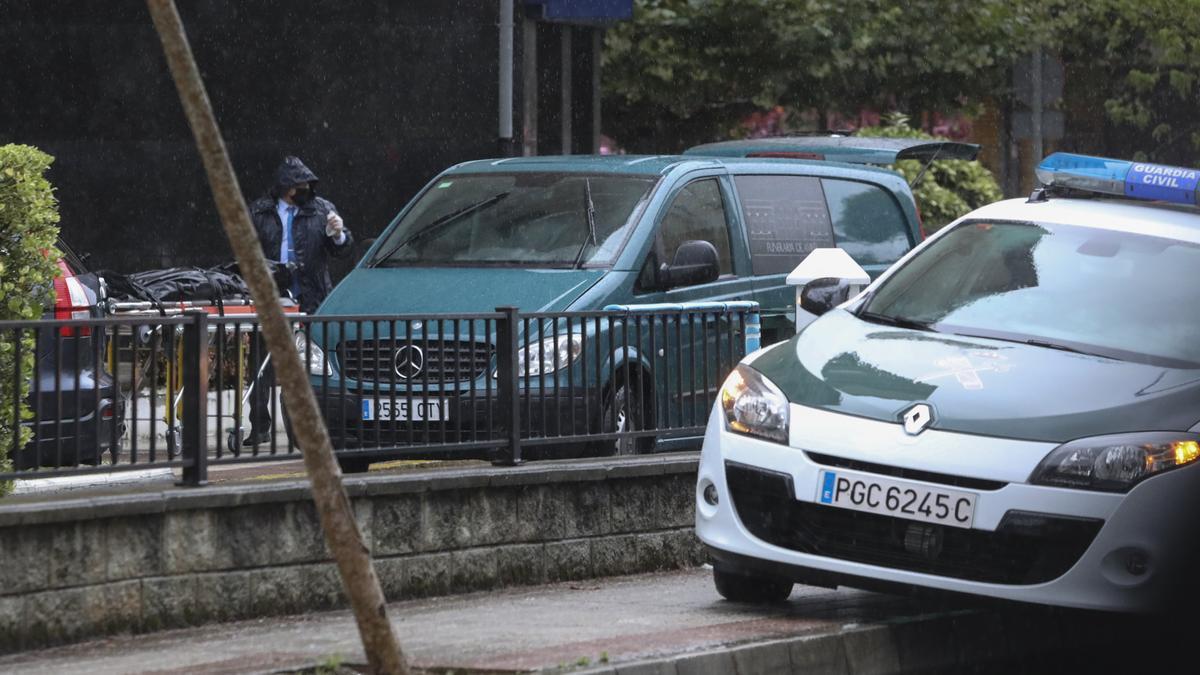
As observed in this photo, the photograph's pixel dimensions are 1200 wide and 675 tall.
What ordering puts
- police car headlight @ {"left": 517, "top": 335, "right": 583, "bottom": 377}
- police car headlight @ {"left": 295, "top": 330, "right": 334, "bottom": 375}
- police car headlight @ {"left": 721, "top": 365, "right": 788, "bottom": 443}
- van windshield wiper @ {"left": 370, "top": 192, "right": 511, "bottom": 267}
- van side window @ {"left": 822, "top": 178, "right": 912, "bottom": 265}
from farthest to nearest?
van side window @ {"left": 822, "top": 178, "right": 912, "bottom": 265} → van windshield wiper @ {"left": 370, "top": 192, "right": 511, "bottom": 267} → police car headlight @ {"left": 517, "top": 335, "right": 583, "bottom": 377} → police car headlight @ {"left": 295, "top": 330, "right": 334, "bottom": 375} → police car headlight @ {"left": 721, "top": 365, "right": 788, "bottom": 443}

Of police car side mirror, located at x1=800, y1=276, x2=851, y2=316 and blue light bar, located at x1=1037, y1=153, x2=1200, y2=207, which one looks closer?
blue light bar, located at x1=1037, y1=153, x2=1200, y2=207

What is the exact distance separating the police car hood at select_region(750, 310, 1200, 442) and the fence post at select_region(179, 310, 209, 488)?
2.17 metres

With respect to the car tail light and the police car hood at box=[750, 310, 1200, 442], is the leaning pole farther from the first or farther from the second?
the car tail light

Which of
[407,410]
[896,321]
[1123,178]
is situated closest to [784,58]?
[407,410]

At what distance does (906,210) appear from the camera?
13734mm

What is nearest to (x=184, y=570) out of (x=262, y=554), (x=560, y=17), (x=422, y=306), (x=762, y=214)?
(x=262, y=554)

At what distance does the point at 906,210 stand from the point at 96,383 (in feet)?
23.1

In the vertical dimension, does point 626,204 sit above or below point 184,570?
above

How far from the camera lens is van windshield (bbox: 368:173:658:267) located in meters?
11.2

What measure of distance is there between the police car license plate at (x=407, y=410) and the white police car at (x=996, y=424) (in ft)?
5.51

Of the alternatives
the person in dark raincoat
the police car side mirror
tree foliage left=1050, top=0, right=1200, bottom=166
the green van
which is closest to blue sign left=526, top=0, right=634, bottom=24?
the person in dark raincoat

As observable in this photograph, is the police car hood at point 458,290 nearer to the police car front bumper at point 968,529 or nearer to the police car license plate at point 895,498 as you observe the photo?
the police car front bumper at point 968,529

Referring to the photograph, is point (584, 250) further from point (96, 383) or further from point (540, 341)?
point (96, 383)

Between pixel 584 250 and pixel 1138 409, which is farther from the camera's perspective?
pixel 584 250
